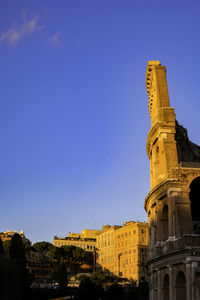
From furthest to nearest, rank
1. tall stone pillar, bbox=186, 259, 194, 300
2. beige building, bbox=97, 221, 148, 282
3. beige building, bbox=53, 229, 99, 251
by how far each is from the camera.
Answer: beige building, bbox=53, 229, 99, 251
beige building, bbox=97, 221, 148, 282
tall stone pillar, bbox=186, 259, 194, 300

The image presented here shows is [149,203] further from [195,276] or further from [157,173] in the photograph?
[195,276]

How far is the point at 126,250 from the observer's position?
114 m

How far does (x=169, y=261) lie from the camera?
111ft

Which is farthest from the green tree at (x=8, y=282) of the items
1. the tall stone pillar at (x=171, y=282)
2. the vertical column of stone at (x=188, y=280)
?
the tall stone pillar at (x=171, y=282)

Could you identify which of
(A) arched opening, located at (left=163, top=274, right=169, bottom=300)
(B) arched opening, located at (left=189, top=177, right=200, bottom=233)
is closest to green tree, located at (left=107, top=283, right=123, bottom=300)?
(B) arched opening, located at (left=189, top=177, right=200, bottom=233)

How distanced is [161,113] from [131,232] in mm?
76775

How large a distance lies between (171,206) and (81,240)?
418 feet

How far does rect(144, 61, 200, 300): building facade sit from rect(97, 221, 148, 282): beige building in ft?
214

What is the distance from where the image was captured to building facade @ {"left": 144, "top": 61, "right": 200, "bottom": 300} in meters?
31.5

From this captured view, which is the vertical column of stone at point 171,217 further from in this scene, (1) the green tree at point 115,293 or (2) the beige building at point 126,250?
(2) the beige building at point 126,250

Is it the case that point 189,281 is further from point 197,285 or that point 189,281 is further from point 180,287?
point 180,287

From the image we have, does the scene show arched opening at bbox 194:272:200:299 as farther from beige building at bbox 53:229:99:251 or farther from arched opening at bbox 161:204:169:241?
beige building at bbox 53:229:99:251

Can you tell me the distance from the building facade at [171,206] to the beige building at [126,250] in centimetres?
6510

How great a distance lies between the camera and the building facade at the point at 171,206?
103 feet
